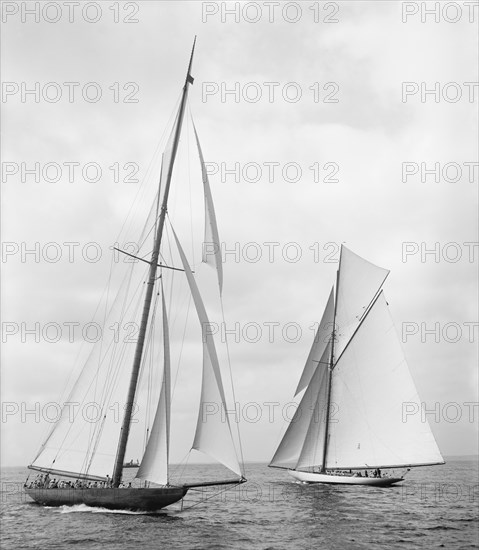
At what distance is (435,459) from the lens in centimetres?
5362

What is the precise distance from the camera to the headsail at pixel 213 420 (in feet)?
105

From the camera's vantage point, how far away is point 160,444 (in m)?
32.9

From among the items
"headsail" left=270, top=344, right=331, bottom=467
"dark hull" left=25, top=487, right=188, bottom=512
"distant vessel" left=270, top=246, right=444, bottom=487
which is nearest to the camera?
"dark hull" left=25, top=487, right=188, bottom=512

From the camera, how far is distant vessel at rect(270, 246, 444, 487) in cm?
5516

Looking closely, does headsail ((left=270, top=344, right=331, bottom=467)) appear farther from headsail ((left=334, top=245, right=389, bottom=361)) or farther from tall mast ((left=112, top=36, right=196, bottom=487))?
tall mast ((left=112, top=36, right=196, bottom=487))

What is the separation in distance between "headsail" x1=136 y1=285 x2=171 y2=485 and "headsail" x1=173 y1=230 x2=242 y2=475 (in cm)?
189

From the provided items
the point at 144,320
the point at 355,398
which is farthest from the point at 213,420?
the point at 355,398

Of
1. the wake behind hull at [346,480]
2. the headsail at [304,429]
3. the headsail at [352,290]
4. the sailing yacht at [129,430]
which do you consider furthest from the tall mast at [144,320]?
the wake behind hull at [346,480]

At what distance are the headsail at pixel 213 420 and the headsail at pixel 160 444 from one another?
6.19 feet

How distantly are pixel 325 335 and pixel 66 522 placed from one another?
→ 35871mm

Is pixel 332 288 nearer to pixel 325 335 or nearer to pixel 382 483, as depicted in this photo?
pixel 325 335

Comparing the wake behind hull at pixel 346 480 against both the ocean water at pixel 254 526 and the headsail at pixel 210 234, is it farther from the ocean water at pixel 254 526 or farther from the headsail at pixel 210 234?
the headsail at pixel 210 234

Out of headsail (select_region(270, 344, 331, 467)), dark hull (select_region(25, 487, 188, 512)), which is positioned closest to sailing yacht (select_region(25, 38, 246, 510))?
dark hull (select_region(25, 487, 188, 512))

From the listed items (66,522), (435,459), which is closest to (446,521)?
(435,459)
